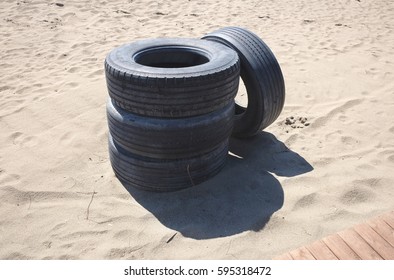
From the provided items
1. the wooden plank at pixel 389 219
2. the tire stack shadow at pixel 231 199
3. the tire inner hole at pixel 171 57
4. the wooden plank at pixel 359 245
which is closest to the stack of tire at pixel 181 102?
the tire inner hole at pixel 171 57

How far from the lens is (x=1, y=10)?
8.77 metres

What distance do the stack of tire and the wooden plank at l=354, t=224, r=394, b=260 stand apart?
4.44 feet

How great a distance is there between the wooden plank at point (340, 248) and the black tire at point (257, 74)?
150 cm

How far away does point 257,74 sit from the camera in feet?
11.5

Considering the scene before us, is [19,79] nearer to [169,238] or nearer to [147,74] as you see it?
[147,74]

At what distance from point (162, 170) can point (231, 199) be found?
67cm

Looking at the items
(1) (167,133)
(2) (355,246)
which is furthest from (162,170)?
(2) (355,246)

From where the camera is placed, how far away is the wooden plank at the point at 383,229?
2.56 metres

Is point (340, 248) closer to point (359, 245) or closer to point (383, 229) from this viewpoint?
point (359, 245)

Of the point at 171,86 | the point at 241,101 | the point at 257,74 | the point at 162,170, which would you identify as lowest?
the point at 241,101

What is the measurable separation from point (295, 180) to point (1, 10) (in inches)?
334

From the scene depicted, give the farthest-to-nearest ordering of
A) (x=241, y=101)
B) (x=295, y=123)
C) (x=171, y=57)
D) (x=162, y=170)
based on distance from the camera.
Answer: (x=241, y=101)
(x=295, y=123)
(x=171, y=57)
(x=162, y=170)

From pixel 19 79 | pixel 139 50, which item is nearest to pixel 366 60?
pixel 139 50

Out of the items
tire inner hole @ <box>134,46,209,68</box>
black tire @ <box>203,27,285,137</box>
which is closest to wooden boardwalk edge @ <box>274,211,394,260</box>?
black tire @ <box>203,27,285,137</box>
